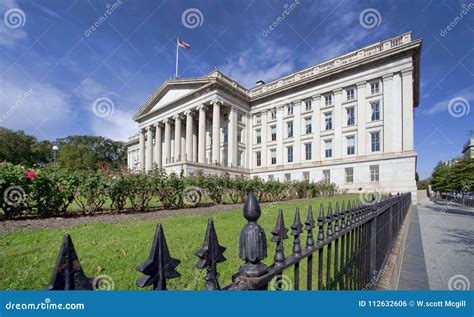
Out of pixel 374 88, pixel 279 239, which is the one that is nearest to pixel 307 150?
pixel 374 88

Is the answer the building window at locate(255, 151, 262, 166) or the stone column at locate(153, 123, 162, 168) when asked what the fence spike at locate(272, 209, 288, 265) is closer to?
the building window at locate(255, 151, 262, 166)

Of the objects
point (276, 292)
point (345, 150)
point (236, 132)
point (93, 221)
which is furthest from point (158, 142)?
point (276, 292)

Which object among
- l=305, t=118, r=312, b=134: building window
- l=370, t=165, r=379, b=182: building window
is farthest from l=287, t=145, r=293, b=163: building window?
l=370, t=165, r=379, b=182: building window

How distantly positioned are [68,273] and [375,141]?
35.0 meters

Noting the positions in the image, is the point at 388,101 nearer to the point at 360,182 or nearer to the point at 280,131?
the point at 360,182

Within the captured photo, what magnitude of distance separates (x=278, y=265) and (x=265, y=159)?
3984 centimetres

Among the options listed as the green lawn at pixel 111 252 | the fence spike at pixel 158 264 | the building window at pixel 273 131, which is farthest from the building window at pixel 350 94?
the fence spike at pixel 158 264

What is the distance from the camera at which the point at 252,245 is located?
1.13 m

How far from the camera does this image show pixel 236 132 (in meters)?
39.1

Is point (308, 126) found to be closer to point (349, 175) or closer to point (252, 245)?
point (349, 175)

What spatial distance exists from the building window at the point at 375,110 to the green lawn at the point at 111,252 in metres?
30.2

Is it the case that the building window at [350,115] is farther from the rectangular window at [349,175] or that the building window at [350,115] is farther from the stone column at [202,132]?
the stone column at [202,132]

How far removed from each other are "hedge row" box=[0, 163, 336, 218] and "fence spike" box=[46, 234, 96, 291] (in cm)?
759

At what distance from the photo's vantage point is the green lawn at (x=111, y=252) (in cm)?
318
